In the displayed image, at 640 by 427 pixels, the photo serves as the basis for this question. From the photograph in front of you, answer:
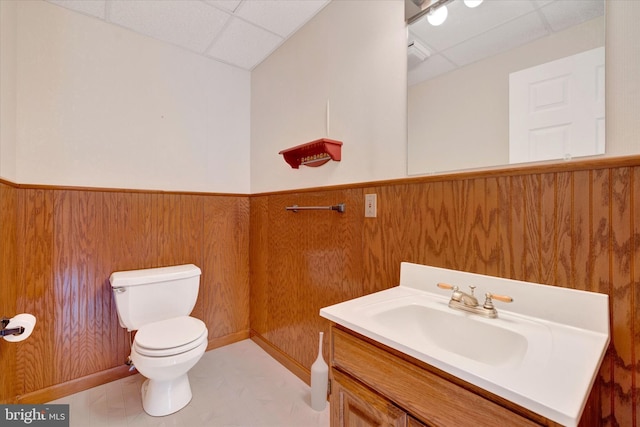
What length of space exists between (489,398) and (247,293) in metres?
2.17

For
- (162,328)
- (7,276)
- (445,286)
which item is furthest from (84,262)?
(445,286)

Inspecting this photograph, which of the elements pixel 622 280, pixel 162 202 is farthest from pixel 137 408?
pixel 622 280

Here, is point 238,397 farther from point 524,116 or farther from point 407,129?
point 524,116

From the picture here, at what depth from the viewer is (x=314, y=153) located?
1.76m

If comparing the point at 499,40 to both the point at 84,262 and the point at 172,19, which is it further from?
the point at 84,262

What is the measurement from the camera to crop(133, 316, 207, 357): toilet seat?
148cm

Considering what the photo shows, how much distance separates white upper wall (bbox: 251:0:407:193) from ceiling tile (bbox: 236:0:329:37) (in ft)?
0.19

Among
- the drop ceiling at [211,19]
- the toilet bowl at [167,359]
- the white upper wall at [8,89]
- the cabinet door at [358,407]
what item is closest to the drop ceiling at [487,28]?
the drop ceiling at [211,19]

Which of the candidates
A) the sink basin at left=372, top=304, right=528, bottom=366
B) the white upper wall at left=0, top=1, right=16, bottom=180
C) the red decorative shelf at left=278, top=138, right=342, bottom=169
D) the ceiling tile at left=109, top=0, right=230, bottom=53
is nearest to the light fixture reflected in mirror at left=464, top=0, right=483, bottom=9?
the red decorative shelf at left=278, top=138, right=342, bottom=169

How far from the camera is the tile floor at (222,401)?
1.54 metres

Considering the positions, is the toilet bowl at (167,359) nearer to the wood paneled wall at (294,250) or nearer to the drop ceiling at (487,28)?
the wood paneled wall at (294,250)

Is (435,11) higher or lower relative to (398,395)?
higher

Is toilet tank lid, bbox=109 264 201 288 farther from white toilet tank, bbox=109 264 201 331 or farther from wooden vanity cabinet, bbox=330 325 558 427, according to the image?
wooden vanity cabinet, bbox=330 325 558 427

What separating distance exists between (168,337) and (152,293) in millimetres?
359
